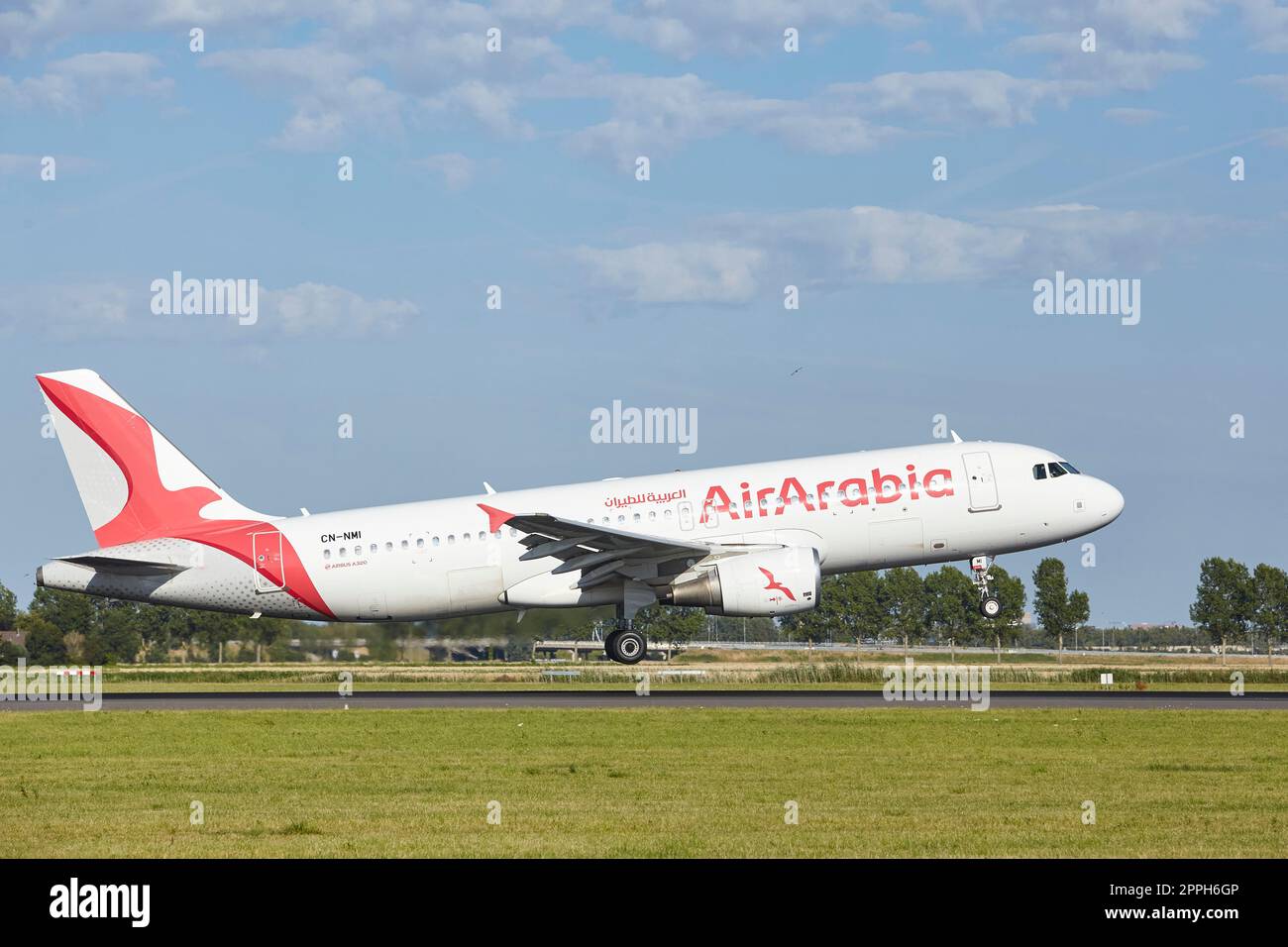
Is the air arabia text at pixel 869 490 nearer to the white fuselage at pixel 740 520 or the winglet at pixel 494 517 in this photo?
the white fuselage at pixel 740 520

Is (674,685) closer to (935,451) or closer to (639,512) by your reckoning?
(639,512)

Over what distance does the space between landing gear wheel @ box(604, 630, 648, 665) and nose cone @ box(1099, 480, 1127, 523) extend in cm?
1312

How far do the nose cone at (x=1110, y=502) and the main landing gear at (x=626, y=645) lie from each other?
43.0ft

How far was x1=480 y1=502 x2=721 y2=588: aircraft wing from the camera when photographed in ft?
134

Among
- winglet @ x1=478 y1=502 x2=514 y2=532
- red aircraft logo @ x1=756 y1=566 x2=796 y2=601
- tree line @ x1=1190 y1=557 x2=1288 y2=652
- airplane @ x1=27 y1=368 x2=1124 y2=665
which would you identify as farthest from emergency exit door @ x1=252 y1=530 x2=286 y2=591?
tree line @ x1=1190 y1=557 x2=1288 y2=652

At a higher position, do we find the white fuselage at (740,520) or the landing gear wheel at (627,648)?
the white fuselage at (740,520)

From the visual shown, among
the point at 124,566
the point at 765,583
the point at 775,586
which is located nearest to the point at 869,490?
the point at 775,586

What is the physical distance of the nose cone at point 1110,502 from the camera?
142 feet

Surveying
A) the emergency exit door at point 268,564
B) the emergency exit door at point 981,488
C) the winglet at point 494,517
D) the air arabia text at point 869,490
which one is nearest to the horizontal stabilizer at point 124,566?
the emergency exit door at point 268,564

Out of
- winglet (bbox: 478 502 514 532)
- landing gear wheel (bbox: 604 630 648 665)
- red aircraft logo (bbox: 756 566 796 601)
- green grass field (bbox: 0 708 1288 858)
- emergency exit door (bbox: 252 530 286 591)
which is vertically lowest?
green grass field (bbox: 0 708 1288 858)

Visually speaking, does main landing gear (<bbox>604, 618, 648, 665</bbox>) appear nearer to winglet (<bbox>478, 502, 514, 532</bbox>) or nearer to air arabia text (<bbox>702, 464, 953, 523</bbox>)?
winglet (<bbox>478, 502, 514, 532</bbox>)

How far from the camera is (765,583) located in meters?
41.2

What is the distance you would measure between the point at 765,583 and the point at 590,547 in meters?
4.81
